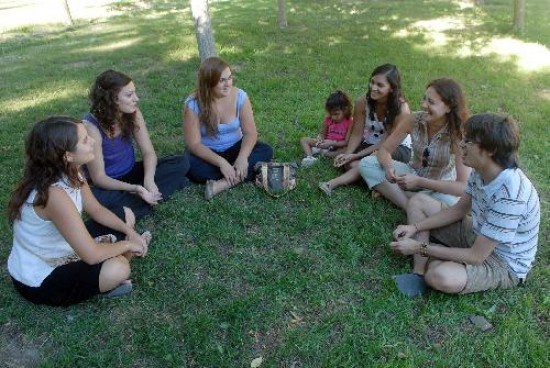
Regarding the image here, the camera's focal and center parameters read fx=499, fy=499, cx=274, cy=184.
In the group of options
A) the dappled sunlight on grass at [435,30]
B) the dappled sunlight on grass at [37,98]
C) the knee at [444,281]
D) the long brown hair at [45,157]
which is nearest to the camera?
the long brown hair at [45,157]

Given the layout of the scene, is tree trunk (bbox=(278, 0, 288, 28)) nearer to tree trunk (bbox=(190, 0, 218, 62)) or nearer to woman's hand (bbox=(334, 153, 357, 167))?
tree trunk (bbox=(190, 0, 218, 62))

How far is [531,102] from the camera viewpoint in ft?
20.6

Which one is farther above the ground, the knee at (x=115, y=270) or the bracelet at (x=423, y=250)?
the knee at (x=115, y=270)

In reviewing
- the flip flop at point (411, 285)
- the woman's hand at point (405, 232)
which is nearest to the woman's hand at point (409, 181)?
the woman's hand at point (405, 232)

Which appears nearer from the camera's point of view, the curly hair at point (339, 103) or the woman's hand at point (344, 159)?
the woman's hand at point (344, 159)

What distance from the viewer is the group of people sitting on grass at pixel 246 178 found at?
2.82 metres

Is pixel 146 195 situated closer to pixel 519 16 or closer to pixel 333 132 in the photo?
pixel 333 132

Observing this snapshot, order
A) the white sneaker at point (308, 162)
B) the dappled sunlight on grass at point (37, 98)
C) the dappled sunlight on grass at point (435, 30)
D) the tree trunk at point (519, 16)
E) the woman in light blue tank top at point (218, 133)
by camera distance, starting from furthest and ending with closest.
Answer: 1. the tree trunk at point (519, 16)
2. the dappled sunlight on grass at point (435, 30)
3. the dappled sunlight on grass at point (37, 98)
4. the white sneaker at point (308, 162)
5. the woman in light blue tank top at point (218, 133)

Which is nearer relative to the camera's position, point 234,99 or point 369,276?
point 369,276

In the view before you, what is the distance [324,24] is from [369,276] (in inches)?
372

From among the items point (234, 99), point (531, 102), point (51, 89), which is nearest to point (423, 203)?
point (234, 99)

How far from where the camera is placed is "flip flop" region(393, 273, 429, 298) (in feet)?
10.3

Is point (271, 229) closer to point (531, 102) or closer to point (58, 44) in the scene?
point (531, 102)

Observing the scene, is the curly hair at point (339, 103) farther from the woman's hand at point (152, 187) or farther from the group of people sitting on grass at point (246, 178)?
the woman's hand at point (152, 187)
